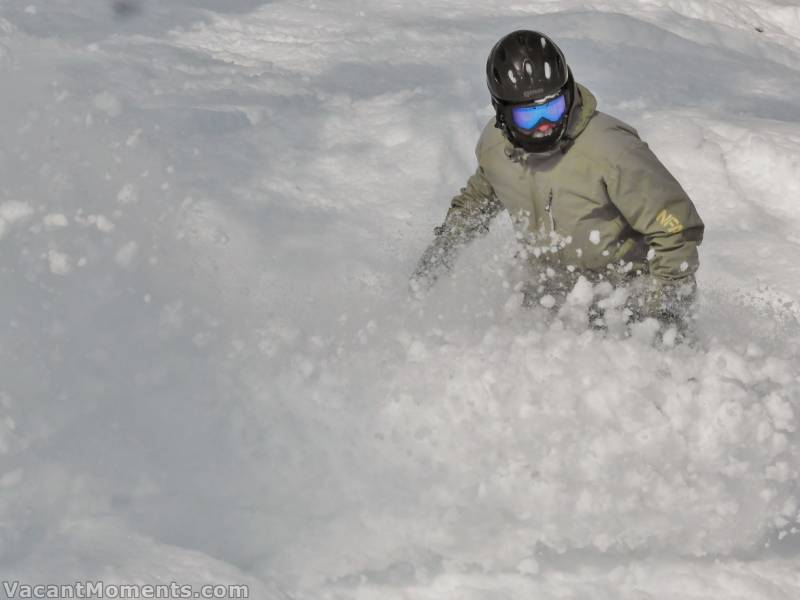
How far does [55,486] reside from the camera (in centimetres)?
310

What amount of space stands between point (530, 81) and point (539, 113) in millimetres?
112

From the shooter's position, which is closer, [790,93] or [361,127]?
[361,127]

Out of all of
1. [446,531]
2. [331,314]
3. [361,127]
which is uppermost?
[361,127]

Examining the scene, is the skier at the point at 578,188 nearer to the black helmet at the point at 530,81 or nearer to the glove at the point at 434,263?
the black helmet at the point at 530,81

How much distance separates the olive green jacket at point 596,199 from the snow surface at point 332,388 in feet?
0.67

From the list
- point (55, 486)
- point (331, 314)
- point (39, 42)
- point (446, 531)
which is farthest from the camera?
point (39, 42)

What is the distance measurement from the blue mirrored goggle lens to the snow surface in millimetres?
729

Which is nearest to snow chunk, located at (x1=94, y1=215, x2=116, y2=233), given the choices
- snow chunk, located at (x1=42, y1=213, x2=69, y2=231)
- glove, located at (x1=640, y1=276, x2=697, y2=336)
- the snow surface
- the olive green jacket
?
the snow surface

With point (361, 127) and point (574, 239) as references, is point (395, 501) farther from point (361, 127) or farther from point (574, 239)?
point (361, 127)

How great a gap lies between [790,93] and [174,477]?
6.00m

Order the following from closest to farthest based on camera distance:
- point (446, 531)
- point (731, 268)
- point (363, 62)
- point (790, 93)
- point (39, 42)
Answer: point (446, 531) < point (731, 268) < point (39, 42) < point (363, 62) < point (790, 93)

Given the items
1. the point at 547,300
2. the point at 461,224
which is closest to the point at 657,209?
the point at 547,300

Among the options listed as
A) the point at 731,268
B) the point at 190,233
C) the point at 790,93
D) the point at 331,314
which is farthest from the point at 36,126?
the point at 790,93

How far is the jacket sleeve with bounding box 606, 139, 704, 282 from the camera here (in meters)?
3.17
